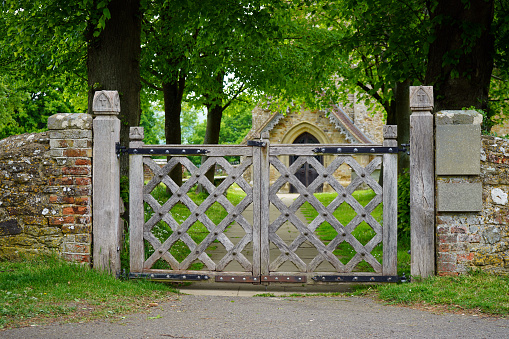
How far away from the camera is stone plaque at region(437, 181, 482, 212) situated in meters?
6.09

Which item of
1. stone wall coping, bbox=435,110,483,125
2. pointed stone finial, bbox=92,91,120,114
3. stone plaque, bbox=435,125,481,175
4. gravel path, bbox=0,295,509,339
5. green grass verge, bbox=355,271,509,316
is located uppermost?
pointed stone finial, bbox=92,91,120,114

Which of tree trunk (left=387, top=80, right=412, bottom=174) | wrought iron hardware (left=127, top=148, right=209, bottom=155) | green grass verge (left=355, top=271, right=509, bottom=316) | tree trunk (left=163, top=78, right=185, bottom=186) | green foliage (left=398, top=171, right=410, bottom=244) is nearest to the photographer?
green grass verge (left=355, top=271, right=509, bottom=316)

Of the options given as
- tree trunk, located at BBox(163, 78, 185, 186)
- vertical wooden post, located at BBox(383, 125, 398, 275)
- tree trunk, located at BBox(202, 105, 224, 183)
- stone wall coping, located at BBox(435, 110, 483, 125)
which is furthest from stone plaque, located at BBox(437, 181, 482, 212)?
tree trunk, located at BBox(202, 105, 224, 183)

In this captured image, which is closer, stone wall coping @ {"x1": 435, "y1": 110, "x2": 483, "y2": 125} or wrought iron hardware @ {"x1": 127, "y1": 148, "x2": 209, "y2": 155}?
stone wall coping @ {"x1": 435, "y1": 110, "x2": 483, "y2": 125}

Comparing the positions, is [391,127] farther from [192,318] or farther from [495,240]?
[192,318]

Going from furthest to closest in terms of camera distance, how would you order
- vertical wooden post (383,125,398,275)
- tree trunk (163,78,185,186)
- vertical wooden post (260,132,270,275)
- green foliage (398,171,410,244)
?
1. tree trunk (163,78,185,186)
2. green foliage (398,171,410,244)
3. vertical wooden post (260,132,270,275)
4. vertical wooden post (383,125,398,275)

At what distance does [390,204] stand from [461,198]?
814mm

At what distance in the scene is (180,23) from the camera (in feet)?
35.8

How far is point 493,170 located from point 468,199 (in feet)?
1.61

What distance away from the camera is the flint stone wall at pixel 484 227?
20.1 ft

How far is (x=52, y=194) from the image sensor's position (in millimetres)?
6430

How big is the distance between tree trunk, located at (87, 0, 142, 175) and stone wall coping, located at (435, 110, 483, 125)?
15.7 ft

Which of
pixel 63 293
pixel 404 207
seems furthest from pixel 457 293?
pixel 63 293

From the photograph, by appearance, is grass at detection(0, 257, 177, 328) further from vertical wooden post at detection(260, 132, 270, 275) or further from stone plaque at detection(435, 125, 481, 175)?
stone plaque at detection(435, 125, 481, 175)
